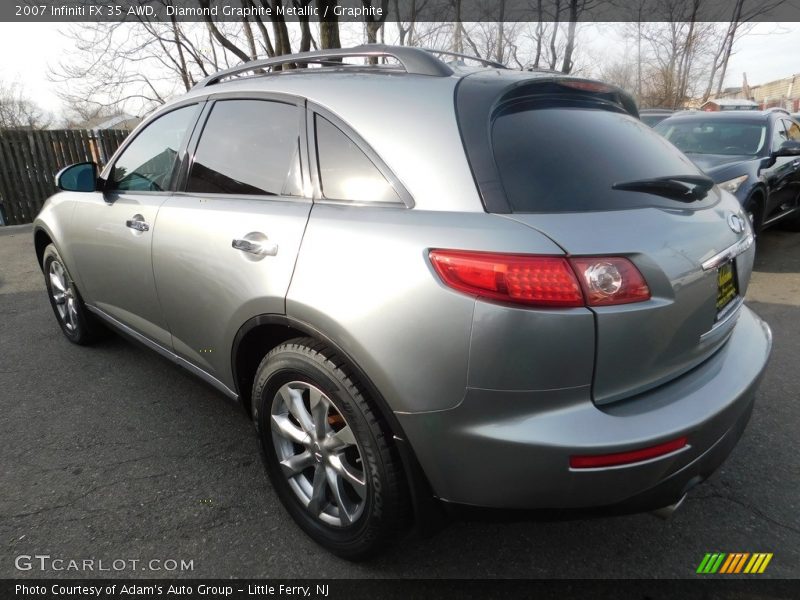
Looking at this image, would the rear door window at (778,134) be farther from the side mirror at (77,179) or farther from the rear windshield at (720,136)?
the side mirror at (77,179)

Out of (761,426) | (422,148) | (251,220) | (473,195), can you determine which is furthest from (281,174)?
(761,426)

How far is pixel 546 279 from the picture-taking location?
1.37 meters

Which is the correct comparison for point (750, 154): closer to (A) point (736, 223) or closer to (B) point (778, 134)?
(B) point (778, 134)

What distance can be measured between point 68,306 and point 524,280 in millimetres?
3746

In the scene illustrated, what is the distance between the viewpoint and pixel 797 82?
1832 inches

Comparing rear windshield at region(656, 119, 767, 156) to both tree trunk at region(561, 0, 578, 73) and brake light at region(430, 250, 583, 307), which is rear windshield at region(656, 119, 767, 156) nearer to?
brake light at region(430, 250, 583, 307)

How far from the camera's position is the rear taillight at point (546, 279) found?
137 centimetres

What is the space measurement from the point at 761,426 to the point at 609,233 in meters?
2.02

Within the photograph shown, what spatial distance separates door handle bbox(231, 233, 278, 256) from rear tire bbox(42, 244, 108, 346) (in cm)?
219

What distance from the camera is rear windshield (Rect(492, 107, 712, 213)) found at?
5.02ft

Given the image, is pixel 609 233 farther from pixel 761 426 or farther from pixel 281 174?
pixel 761 426

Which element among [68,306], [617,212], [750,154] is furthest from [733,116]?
[68,306]

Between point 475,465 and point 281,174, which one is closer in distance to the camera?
point 475,465

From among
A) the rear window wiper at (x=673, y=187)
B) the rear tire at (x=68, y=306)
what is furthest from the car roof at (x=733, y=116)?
the rear tire at (x=68, y=306)
